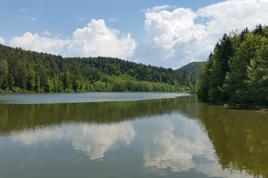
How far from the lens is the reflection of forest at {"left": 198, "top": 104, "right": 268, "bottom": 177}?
21.3 m

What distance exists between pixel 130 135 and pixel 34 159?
12.3 meters

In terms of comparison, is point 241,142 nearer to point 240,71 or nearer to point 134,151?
point 134,151

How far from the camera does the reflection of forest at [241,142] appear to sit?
21.3 meters

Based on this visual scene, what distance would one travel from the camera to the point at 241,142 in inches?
1141

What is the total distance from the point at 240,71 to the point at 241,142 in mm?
41248

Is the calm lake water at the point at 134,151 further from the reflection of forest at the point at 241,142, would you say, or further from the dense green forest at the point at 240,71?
the dense green forest at the point at 240,71

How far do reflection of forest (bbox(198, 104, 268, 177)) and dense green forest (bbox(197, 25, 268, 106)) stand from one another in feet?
57.7

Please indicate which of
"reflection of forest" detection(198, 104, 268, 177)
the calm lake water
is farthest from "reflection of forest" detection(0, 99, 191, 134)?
"reflection of forest" detection(198, 104, 268, 177)

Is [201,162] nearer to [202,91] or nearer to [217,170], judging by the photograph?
[217,170]

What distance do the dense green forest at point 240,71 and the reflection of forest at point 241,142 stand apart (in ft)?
57.7

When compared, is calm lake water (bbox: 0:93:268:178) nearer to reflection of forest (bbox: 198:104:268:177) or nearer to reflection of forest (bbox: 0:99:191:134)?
reflection of forest (bbox: 198:104:268:177)

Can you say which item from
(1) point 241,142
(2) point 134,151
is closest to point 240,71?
(1) point 241,142

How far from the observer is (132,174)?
18984mm

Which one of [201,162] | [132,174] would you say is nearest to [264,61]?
[201,162]
